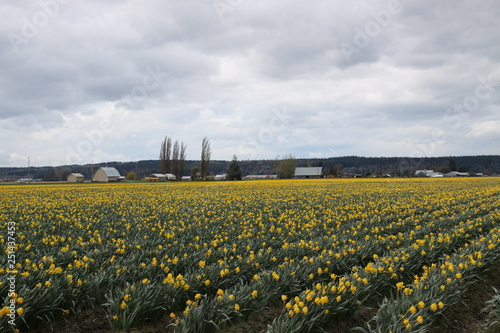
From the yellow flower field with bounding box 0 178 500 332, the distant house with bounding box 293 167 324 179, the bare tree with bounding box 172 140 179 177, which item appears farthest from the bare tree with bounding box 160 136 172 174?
the yellow flower field with bounding box 0 178 500 332

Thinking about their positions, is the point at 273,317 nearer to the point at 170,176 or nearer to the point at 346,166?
the point at 170,176

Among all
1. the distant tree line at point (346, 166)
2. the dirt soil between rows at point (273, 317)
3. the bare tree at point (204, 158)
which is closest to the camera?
the dirt soil between rows at point (273, 317)

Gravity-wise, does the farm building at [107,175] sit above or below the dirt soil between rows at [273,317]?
above

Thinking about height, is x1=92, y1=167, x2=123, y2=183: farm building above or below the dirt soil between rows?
above

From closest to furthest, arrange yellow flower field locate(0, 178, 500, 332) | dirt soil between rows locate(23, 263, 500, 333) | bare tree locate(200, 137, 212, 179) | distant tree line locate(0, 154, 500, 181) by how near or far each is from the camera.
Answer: yellow flower field locate(0, 178, 500, 332) < dirt soil between rows locate(23, 263, 500, 333) < bare tree locate(200, 137, 212, 179) < distant tree line locate(0, 154, 500, 181)

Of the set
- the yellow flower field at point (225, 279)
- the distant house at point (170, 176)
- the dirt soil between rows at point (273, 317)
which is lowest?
the dirt soil between rows at point (273, 317)

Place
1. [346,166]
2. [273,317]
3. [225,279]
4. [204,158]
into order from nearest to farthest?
[273,317]
[225,279]
[204,158]
[346,166]

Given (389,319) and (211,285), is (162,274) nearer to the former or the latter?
(211,285)

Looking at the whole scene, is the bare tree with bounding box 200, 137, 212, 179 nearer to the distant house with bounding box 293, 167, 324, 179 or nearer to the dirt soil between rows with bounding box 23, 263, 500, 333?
the distant house with bounding box 293, 167, 324, 179

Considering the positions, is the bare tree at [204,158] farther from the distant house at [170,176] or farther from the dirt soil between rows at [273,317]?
the dirt soil between rows at [273,317]

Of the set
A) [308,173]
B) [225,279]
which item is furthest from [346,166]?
[225,279]

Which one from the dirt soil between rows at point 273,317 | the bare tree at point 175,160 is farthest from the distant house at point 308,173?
the dirt soil between rows at point 273,317

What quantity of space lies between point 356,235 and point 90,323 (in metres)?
7.52

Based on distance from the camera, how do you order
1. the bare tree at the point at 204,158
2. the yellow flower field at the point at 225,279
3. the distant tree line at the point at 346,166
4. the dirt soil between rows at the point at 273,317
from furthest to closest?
the distant tree line at the point at 346,166, the bare tree at the point at 204,158, the dirt soil between rows at the point at 273,317, the yellow flower field at the point at 225,279
